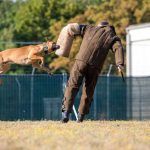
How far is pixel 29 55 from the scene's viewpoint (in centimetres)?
1673

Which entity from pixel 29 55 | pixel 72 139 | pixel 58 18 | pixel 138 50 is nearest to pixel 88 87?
pixel 29 55

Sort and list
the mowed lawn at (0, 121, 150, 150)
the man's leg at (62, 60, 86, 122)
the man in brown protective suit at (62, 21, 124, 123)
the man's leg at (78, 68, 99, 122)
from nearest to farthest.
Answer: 1. the mowed lawn at (0, 121, 150, 150)
2. the man in brown protective suit at (62, 21, 124, 123)
3. the man's leg at (62, 60, 86, 122)
4. the man's leg at (78, 68, 99, 122)

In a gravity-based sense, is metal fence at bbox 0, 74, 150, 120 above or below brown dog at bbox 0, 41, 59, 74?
below

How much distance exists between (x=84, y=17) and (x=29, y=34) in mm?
9200

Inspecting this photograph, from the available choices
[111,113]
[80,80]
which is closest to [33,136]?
[80,80]

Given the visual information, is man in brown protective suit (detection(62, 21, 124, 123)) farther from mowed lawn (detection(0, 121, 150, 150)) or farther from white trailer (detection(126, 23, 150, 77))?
white trailer (detection(126, 23, 150, 77))

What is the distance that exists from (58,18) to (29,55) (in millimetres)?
35227

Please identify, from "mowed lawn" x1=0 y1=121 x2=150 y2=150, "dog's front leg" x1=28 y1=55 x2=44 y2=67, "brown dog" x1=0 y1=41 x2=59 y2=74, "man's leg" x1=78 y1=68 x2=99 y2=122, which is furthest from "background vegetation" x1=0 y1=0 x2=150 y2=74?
"mowed lawn" x1=0 y1=121 x2=150 y2=150

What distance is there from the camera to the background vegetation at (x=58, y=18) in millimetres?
41219

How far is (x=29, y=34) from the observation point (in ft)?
Result: 169

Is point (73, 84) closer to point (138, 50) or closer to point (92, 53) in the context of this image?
point (92, 53)

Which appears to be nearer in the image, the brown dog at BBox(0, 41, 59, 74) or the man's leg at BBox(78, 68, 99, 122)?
the man's leg at BBox(78, 68, 99, 122)

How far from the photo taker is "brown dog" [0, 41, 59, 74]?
52.9 feet

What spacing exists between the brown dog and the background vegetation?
17955mm
